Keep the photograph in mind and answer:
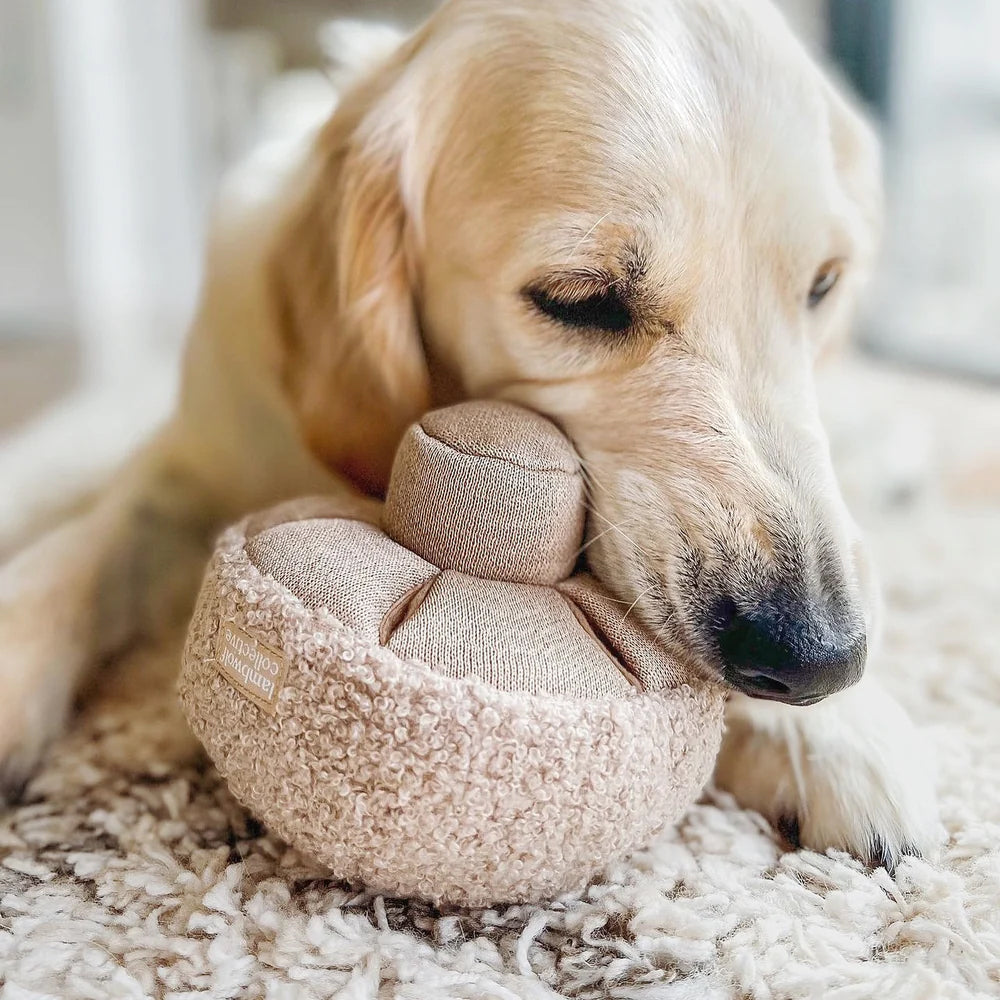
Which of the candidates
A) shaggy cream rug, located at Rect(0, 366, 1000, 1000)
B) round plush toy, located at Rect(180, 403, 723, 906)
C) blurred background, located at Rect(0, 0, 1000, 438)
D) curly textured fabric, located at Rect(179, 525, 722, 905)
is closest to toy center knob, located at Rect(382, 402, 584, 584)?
round plush toy, located at Rect(180, 403, 723, 906)

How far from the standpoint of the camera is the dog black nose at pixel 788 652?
88cm

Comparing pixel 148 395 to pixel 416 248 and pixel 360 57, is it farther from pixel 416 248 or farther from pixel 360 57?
pixel 416 248

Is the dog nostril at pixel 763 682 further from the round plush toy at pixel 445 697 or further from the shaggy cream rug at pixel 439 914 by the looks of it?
the shaggy cream rug at pixel 439 914

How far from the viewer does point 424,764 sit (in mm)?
767

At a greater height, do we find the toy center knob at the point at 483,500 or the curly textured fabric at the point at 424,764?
the toy center knob at the point at 483,500

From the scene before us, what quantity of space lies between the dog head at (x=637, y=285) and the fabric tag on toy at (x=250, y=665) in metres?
0.35

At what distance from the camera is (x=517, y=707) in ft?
2.57

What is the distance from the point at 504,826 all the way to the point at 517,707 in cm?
9

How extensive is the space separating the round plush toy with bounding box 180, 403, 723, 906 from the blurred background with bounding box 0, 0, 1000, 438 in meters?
1.91

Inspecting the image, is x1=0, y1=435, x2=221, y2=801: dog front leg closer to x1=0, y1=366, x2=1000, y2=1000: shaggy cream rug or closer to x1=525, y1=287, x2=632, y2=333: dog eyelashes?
x1=0, y1=366, x2=1000, y2=1000: shaggy cream rug

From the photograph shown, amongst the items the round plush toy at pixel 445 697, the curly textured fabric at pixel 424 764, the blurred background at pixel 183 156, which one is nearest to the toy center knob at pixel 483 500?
the round plush toy at pixel 445 697

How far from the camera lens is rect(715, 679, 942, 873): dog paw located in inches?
37.5

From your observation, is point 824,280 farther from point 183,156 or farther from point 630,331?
point 183,156

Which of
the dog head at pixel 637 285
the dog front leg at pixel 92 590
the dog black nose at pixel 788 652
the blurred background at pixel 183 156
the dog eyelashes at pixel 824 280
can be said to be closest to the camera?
the dog black nose at pixel 788 652
